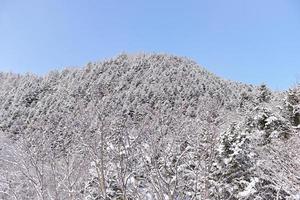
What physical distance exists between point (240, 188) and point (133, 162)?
3.94 meters

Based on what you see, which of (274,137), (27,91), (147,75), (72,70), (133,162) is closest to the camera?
(133,162)

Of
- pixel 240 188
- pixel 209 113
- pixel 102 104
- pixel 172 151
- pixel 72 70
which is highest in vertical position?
pixel 72 70

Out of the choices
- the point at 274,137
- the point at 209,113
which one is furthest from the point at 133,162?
the point at 274,137

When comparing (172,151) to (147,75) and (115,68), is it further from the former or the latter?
(115,68)

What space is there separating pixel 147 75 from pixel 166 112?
3071cm

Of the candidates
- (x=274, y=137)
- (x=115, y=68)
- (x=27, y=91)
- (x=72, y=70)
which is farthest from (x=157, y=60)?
(x=274, y=137)

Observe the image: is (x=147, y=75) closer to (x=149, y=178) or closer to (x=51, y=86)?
(x=51, y=86)

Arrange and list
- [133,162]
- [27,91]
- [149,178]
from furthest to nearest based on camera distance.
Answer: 1. [27,91]
2. [133,162]
3. [149,178]

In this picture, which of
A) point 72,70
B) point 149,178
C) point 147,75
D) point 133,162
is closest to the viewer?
point 149,178

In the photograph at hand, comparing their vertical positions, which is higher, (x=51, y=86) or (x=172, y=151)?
(x=51, y=86)

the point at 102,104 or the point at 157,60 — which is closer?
the point at 102,104

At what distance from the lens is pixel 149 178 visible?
1223 centimetres

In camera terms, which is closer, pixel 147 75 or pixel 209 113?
pixel 209 113

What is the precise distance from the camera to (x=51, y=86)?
49.4 m
